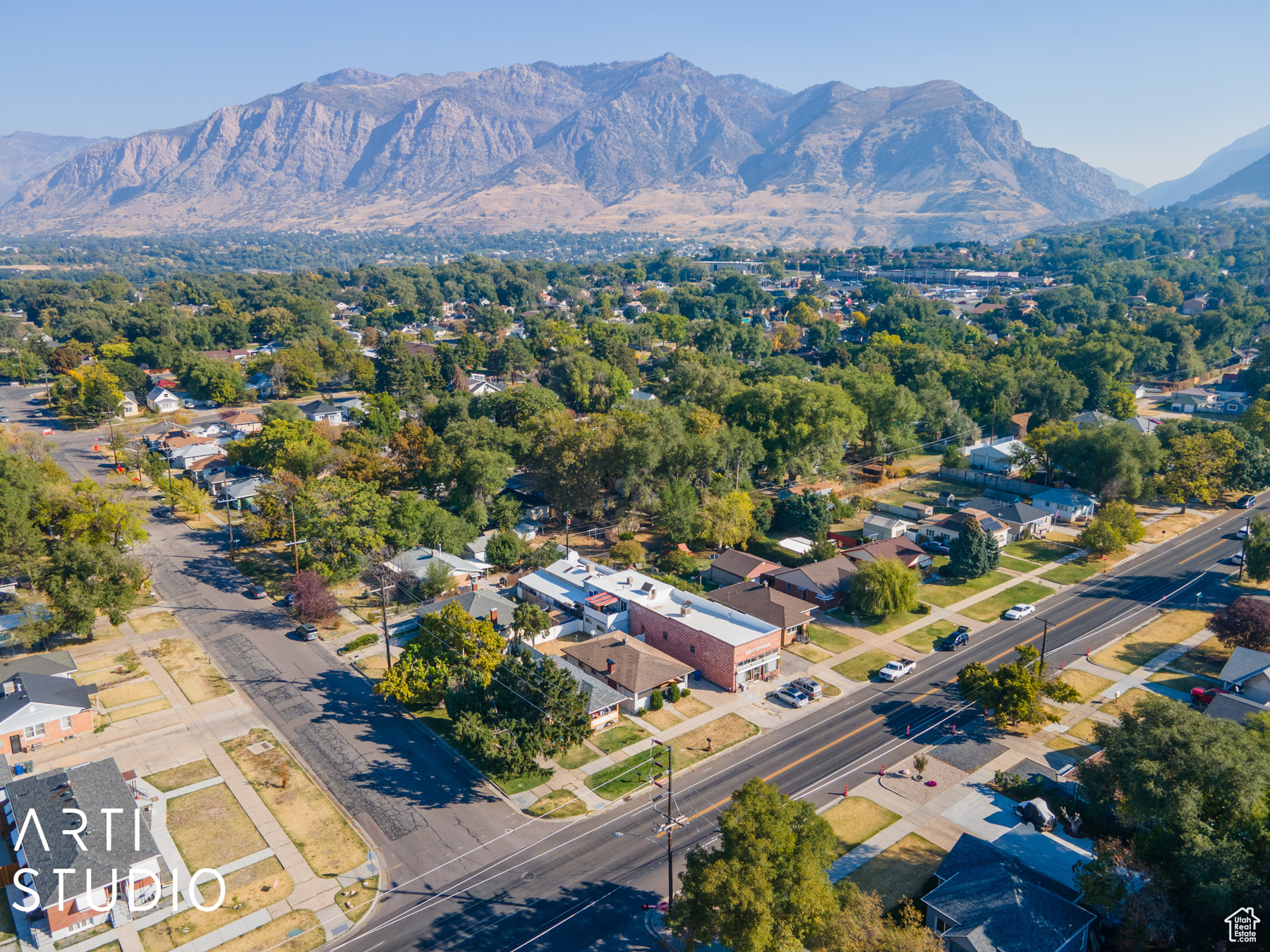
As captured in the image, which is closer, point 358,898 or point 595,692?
point 358,898

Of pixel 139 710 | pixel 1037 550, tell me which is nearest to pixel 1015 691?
pixel 1037 550

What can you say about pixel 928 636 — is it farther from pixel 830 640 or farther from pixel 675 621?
pixel 675 621

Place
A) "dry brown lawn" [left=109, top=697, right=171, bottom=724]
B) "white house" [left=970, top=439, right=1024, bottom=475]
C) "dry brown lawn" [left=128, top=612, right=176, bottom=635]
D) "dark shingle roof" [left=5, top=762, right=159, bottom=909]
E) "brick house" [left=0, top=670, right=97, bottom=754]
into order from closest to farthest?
"dark shingle roof" [left=5, top=762, right=159, bottom=909], "brick house" [left=0, top=670, right=97, bottom=754], "dry brown lawn" [left=109, top=697, right=171, bottom=724], "dry brown lawn" [left=128, top=612, right=176, bottom=635], "white house" [left=970, top=439, right=1024, bottom=475]

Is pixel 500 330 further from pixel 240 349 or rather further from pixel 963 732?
pixel 963 732

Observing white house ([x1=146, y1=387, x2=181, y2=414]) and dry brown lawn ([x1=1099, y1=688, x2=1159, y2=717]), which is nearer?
dry brown lawn ([x1=1099, y1=688, x2=1159, y2=717])

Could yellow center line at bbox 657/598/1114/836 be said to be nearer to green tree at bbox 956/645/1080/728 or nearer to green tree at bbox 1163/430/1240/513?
green tree at bbox 956/645/1080/728

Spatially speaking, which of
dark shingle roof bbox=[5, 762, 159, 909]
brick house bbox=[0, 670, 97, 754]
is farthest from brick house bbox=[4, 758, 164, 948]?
brick house bbox=[0, 670, 97, 754]
